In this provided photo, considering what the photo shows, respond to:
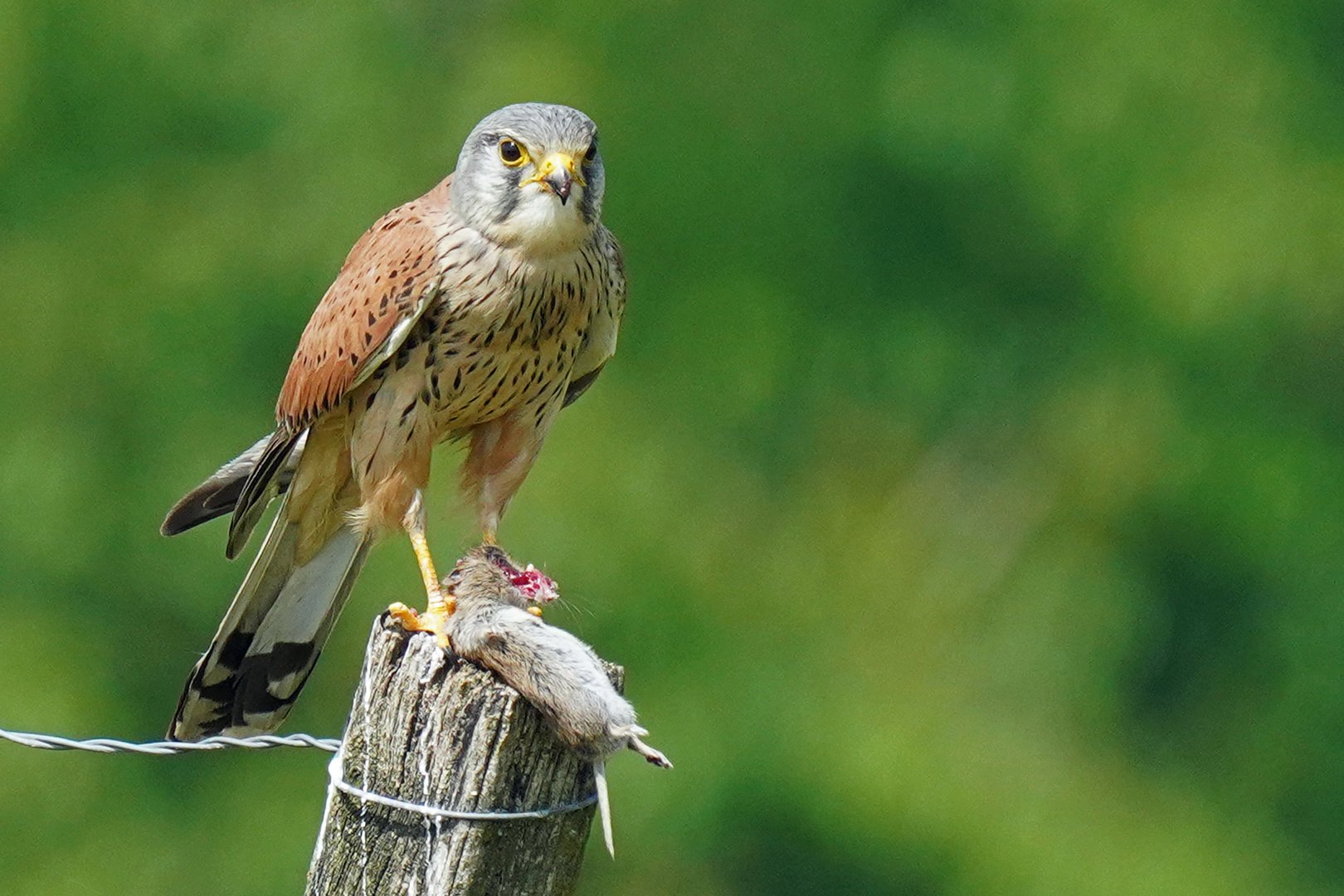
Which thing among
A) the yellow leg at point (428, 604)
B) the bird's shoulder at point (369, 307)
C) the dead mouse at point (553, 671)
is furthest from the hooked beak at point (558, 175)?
the dead mouse at point (553, 671)

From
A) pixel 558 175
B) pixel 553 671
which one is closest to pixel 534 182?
pixel 558 175

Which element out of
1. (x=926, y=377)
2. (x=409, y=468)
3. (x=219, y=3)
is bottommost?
(x=409, y=468)

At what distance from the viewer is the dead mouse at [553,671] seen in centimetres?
204

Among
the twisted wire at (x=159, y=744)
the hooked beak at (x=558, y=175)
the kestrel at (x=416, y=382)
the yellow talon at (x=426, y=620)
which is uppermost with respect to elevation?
the hooked beak at (x=558, y=175)

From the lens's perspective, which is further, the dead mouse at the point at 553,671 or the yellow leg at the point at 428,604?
the yellow leg at the point at 428,604

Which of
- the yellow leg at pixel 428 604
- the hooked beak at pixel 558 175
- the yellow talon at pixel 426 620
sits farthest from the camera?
the hooked beak at pixel 558 175

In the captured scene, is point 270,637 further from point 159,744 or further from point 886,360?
point 886,360

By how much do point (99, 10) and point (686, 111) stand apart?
2190 mm

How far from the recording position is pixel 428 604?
288cm

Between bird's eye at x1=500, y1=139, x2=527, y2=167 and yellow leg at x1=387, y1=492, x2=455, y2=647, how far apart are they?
62 cm

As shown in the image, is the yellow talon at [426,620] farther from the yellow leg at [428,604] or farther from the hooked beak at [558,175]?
the hooked beak at [558,175]

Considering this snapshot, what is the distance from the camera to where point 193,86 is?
22.1 ft

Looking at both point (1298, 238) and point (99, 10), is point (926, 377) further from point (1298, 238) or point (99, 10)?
point (99, 10)

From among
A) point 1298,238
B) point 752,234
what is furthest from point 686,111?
point 1298,238
